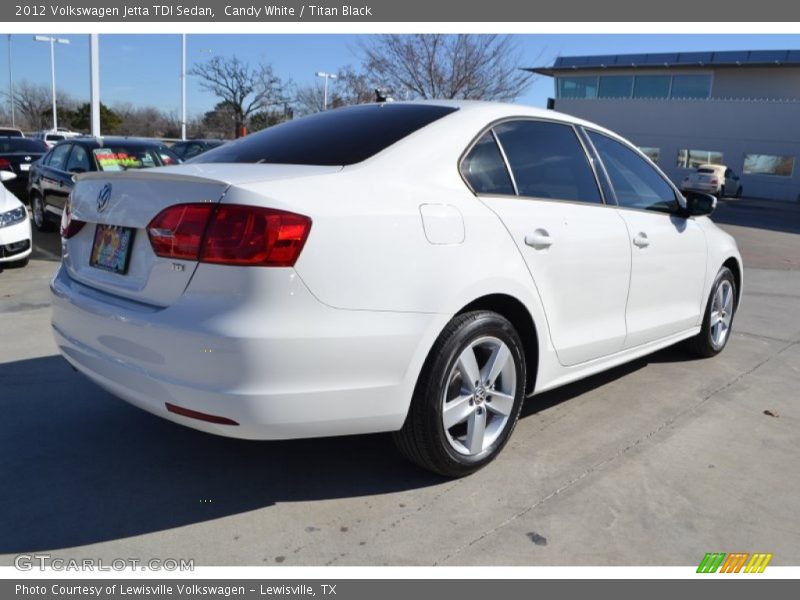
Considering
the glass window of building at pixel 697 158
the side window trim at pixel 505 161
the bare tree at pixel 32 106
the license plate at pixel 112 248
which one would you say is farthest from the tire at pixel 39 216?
the bare tree at pixel 32 106

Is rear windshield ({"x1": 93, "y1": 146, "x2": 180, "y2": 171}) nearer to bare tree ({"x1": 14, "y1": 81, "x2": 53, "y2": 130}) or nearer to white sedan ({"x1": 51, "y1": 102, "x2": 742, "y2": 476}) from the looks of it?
white sedan ({"x1": 51, "y1": 102, "x2": 742, "y2": 476})

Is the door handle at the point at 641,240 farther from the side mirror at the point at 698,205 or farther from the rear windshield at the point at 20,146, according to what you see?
the rear windshield at the point at 20,146

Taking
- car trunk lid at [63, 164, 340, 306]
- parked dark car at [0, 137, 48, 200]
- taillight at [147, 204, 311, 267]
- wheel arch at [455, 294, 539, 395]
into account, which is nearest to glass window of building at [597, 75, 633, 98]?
parked dark car at [0, 137, 48, 200]

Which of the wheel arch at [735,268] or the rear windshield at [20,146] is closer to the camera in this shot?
the wheel arch at [735,268]

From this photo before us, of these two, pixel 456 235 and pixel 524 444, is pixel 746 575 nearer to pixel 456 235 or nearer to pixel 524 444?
pixel 524 444

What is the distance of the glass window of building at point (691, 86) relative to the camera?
4153 cm

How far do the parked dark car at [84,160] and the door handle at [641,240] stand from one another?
707cm

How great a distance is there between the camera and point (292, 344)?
2.52 m

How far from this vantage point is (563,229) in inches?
139

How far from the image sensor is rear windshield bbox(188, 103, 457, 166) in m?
3.11

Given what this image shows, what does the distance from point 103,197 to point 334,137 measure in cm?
107

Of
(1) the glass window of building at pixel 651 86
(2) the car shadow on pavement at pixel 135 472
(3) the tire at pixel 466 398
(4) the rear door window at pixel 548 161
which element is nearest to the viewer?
(2) the car shadow on pavement at pixel 135 472

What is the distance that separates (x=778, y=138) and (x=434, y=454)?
39.3 m
